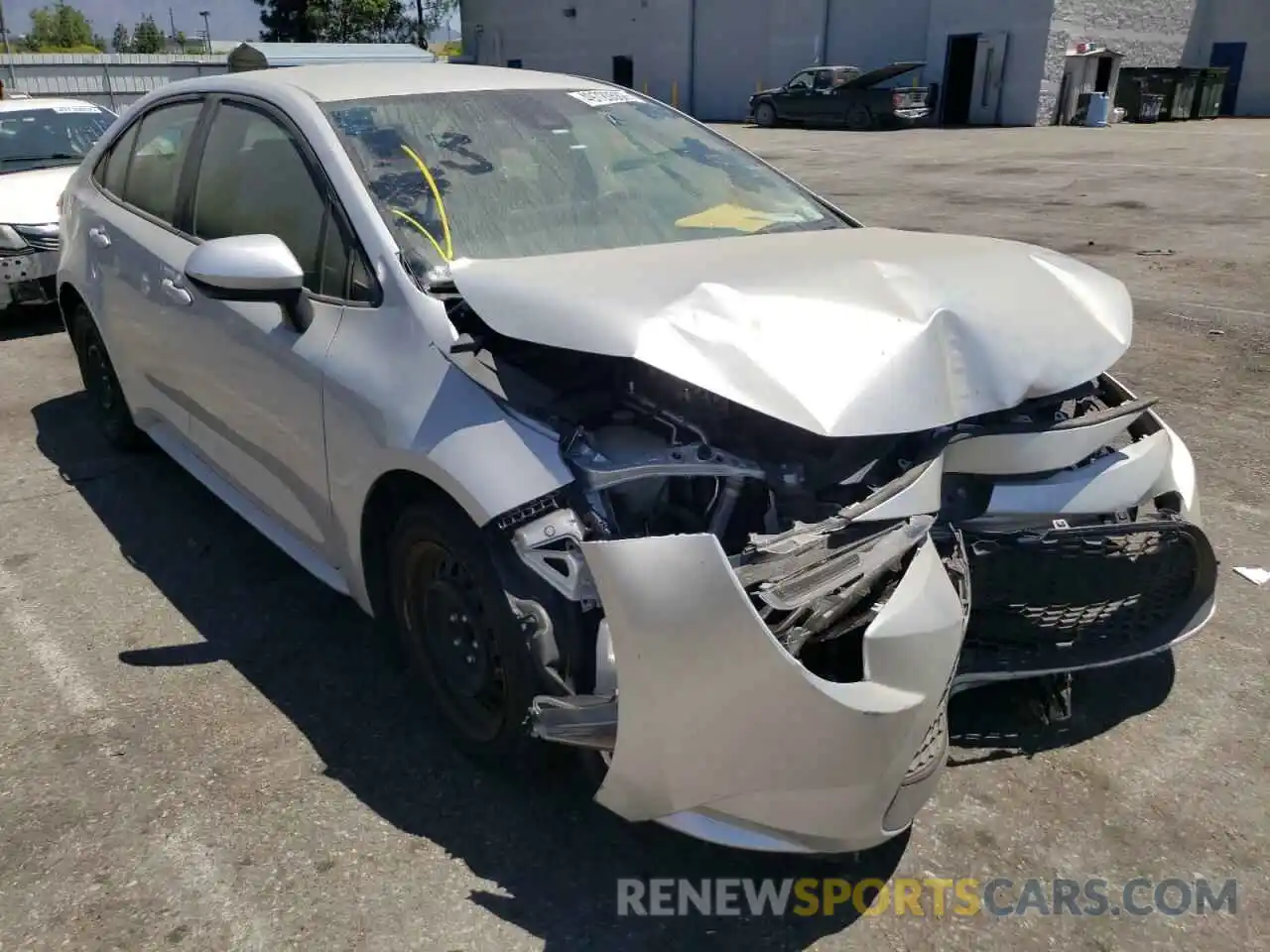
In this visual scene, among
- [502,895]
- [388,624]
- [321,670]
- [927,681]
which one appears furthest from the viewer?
[321,670]

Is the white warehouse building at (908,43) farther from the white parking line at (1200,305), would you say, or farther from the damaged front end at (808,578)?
the damaged front end at (808,578)

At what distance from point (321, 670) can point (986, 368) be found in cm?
219

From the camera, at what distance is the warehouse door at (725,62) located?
34.1 meters

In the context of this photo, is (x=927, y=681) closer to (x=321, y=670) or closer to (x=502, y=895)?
(x=502, y=895)

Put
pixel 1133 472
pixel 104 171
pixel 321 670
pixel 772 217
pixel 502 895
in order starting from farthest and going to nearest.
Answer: pixel 104 171, pixel 772 217, pixel 321 670, pixel 1133 472, pixel 502 895

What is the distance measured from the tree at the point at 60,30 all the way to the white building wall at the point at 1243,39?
91355 millimetres

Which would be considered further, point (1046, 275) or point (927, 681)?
point (1046, 275)

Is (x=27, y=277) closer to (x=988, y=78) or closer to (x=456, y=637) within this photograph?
(x=456, y=637)

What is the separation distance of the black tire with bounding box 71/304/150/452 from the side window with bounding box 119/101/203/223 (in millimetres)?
772

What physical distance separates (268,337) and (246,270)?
35 centimetres

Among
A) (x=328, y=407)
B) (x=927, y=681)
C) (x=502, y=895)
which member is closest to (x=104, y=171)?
(x=328, y=407)


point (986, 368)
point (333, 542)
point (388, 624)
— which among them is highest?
point (986, 368)

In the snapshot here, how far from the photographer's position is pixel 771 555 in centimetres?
213

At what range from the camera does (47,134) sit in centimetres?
844
